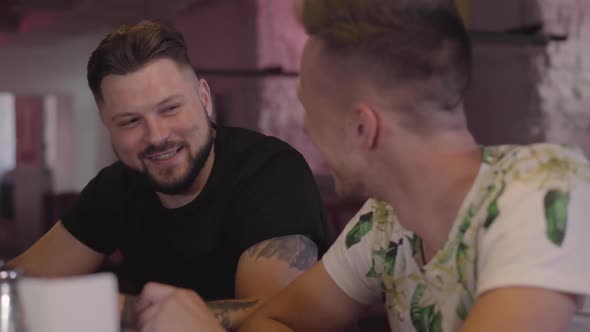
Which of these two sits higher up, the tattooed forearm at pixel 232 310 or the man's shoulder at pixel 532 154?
the man's shoulder at pixel 532 154

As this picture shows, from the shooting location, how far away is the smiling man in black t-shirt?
182 cm

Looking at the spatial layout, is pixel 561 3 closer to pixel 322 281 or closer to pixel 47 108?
pixel 322 281

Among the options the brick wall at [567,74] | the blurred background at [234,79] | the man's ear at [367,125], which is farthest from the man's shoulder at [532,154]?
the brick wall at [567,74]

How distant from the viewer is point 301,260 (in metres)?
1.75

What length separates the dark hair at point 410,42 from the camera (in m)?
1.03

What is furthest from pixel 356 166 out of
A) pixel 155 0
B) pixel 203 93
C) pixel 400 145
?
pixel 155 0

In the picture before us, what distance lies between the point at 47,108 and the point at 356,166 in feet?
37.0

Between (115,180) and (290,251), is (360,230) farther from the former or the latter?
(115,180)

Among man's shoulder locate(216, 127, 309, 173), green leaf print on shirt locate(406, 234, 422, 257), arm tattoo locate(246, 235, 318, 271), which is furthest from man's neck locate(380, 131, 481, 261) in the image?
man's shoulder locate(216, 127, 309, 173)

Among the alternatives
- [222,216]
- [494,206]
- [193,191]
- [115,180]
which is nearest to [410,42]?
[494,206]

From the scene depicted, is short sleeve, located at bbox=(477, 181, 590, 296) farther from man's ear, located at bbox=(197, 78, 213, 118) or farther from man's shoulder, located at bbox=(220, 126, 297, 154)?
man's ear, located at bbox=(197, 78, 213, 118)

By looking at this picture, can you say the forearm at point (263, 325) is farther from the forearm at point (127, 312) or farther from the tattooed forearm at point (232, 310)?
the forearm at point (127, 312)

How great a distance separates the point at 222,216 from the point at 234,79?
4678 mm

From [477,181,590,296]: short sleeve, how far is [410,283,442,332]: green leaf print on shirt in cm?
18
